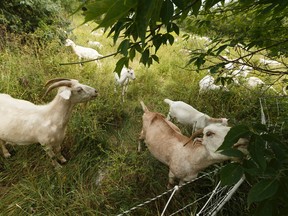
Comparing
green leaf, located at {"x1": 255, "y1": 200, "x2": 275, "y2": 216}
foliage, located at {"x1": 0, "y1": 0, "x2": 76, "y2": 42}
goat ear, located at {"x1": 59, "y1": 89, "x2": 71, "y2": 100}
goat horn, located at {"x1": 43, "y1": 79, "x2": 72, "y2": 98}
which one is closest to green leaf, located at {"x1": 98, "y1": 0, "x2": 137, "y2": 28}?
green leaf, located at {"x1": 255, "y1": 200, "x2": 275, "y2": 216}

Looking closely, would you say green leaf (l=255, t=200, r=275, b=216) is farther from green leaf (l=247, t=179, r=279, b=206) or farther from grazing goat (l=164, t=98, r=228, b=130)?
grazing goat (l=164, t=98, r=228, b=130)

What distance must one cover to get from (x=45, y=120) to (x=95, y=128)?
2.08 feet

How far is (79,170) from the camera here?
8.74 feet

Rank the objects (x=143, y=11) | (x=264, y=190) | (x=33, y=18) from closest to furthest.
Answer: (x=143, y=11) → (x=264, y=190) → (x=33, y=18)

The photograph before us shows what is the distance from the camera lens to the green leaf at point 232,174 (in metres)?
0.74

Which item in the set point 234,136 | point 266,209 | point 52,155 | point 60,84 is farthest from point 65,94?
point 266,209

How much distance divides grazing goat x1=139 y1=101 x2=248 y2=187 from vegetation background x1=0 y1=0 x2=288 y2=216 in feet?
0.70

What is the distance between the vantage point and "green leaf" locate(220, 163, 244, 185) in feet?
2.42

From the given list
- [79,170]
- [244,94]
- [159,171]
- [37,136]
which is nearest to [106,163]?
[79,170]

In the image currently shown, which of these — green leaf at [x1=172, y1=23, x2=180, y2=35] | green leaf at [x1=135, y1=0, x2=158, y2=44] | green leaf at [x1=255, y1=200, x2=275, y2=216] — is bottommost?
green leaf at [x1=255, y1=200, x2=275, y2=216]

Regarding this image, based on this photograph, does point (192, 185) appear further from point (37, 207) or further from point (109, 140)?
point (37, 207)

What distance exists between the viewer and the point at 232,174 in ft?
2.45

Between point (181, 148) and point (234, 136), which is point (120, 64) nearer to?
point (234, 136)

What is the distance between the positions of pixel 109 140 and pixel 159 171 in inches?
33.5
